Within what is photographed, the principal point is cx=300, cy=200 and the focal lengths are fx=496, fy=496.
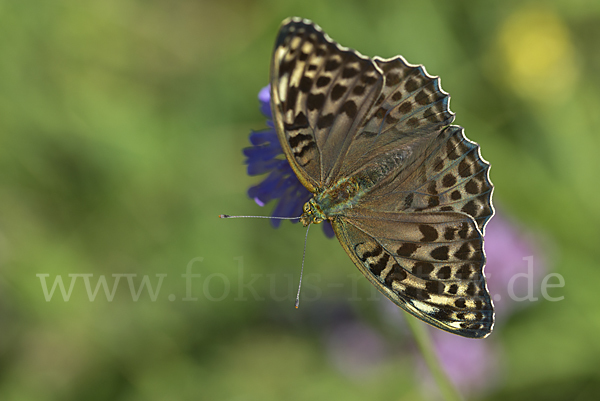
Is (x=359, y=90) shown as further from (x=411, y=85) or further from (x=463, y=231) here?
(x=463, y=231)

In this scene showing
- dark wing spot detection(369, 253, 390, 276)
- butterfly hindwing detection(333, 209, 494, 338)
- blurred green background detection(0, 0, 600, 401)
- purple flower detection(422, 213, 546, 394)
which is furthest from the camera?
blurred green background detection(0, 0, 600, 401)

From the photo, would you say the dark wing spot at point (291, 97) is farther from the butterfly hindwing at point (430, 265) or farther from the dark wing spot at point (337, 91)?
the butterfly hindwing at point (430, 265)

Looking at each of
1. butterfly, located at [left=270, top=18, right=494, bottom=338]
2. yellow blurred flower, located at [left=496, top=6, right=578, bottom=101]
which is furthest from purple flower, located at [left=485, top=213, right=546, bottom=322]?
butterfly, located at [left=270, top=18, right=494, bottom=338]

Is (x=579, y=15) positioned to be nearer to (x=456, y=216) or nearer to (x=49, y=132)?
(x=456, y=216)

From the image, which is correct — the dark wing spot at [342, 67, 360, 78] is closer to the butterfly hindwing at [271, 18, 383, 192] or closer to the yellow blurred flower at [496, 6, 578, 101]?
the butterfly hindwing at [271, 18, 383, 192]

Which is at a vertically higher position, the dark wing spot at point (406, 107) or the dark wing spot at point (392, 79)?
the dark wing spot at point (392, 79)

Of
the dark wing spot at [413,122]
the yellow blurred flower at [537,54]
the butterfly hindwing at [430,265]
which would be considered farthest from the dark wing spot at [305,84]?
the yellow blurred flower at [537,54]
